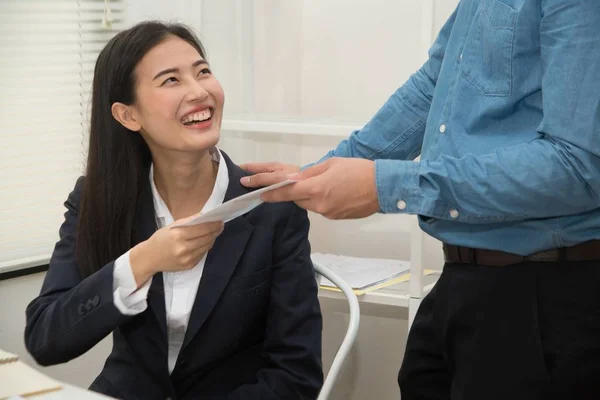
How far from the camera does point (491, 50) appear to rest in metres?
1.35

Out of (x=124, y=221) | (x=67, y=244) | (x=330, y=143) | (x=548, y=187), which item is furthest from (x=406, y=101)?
(x=330, y=143)

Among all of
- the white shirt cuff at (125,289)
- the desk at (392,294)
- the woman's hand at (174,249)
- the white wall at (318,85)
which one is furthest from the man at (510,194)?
the white wall at (318,85)

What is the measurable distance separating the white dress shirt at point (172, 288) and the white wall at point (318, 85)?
0.81 m

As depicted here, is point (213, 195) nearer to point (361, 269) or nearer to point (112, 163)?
point (112, 163)

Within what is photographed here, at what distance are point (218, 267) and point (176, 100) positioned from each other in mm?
366

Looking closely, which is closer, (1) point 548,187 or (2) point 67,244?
(1) point 548,187

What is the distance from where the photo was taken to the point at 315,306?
5.96 feet

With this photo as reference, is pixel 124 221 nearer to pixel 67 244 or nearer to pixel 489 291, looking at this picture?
pixel 67 244

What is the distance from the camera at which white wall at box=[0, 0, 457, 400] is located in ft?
8.73

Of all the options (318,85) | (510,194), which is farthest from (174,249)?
(318,85)

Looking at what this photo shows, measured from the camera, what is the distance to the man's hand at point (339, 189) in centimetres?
138

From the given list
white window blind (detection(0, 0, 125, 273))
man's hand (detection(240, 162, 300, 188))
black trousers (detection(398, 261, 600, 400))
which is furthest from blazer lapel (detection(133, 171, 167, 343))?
white window blind (detection(0, 0, 125, 273))

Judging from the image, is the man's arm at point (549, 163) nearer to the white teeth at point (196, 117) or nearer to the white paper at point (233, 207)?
the white paper at point (233, 207)

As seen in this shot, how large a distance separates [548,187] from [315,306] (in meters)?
0.70
